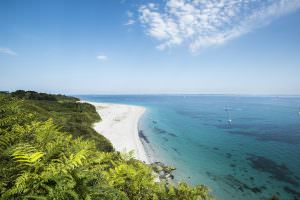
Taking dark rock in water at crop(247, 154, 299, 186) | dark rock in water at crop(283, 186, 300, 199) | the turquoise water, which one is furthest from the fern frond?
dark rock in water at crop(247, 154, 299, 186)

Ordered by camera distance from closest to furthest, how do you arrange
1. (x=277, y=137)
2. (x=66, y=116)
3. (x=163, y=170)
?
(x=163, y=170) → (x=66, y=116) → (x=277, y=137)

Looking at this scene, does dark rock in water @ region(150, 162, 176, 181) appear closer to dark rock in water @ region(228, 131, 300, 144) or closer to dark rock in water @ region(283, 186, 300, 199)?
dark rock in water @ region(283, 186, 300, 199)

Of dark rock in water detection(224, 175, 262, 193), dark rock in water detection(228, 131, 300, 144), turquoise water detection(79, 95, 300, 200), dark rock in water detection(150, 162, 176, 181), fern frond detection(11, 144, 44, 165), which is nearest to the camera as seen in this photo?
fern frond detection(11, 144, 44, 165)

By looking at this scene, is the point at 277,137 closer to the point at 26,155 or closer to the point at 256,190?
the point at 256,190

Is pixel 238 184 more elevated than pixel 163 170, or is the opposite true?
pixel 163 170

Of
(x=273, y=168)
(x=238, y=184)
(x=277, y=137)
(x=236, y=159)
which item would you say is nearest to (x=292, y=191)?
(x=238, y=184)

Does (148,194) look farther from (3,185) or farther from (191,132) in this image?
(191,132)

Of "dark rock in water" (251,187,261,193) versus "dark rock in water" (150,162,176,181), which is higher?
A: "dark rock in water" (150,162,176,181)

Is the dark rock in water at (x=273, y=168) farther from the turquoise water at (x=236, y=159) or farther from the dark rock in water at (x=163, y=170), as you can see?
the dark rock in water at (x=163, y=170)
